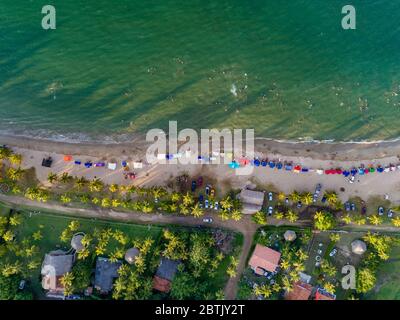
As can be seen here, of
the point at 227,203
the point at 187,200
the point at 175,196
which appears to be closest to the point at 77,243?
the point at 175,196

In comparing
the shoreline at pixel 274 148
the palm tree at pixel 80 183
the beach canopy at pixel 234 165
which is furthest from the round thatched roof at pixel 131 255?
the beach canopy at pixel 234 165

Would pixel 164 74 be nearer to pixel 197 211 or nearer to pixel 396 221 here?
pixel 197 211

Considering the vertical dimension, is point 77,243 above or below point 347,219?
below

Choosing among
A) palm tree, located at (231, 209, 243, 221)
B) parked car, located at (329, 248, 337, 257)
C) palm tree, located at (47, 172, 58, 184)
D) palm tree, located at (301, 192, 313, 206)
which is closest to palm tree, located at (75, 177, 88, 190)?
palm tree, located at (47, 172, 58, 184)

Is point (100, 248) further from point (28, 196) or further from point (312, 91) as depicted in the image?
point (312, 91)

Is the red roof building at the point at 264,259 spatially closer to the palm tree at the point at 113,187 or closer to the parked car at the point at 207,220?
the parked car at the point at 207,220

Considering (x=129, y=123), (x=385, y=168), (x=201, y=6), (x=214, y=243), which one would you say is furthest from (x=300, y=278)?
(x=201, y=6)
